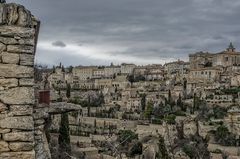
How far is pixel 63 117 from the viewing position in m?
32.5


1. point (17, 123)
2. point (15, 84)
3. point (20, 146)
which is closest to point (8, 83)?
point (15, 84)

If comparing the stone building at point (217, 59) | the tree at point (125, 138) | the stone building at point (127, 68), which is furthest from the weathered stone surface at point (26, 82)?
the stone building at point (127, 68)

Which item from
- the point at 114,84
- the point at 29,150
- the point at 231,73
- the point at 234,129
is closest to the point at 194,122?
the point at 234,129

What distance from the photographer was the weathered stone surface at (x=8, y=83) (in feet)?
14.8

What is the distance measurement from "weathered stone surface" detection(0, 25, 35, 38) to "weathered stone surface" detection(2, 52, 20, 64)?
7.1 inches

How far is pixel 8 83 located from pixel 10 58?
23 centimetres

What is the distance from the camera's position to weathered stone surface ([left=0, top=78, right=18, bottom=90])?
4525 mm

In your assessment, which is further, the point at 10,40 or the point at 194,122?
the point at 194,122

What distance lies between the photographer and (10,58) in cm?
457

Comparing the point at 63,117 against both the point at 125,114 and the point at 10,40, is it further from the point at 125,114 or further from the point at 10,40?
the point at 125,114

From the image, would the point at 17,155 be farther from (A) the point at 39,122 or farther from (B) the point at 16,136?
(A) the point at 39,122

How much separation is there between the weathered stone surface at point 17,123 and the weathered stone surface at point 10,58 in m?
0.51

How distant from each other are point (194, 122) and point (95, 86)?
51993mm

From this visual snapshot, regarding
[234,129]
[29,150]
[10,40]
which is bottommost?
[234,129]
